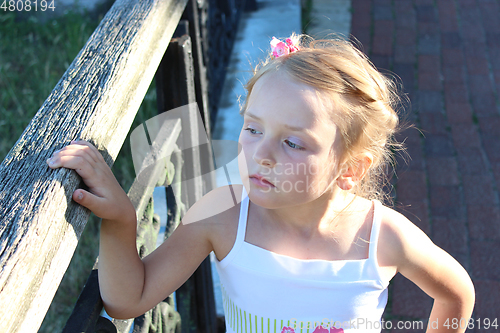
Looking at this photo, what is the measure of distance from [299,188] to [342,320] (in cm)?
42

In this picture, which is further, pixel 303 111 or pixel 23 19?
pixel 23 19

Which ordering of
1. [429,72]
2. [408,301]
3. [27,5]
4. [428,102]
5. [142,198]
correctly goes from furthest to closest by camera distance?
[27,5]
[429,72]
[428,102]
[408,301]
[142,198]

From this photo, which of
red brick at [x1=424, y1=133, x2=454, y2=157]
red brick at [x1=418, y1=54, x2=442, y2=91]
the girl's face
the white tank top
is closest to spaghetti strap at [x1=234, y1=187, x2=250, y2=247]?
the white tank top

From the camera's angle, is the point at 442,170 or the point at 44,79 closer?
the point at 442,170

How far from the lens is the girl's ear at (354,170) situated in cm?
121

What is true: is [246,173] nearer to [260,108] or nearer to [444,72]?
[260,108]

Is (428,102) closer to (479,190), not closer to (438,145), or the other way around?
(438,145)

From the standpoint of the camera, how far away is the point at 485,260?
8.31 ft

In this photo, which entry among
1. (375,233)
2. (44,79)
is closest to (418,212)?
(375,233)

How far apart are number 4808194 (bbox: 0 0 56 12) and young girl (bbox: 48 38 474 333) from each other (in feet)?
12.9

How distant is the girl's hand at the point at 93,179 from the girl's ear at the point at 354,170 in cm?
60

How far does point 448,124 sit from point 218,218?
2751 millimetres

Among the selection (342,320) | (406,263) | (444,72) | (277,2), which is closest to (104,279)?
(342,320)

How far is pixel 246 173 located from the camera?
3.63 feet
